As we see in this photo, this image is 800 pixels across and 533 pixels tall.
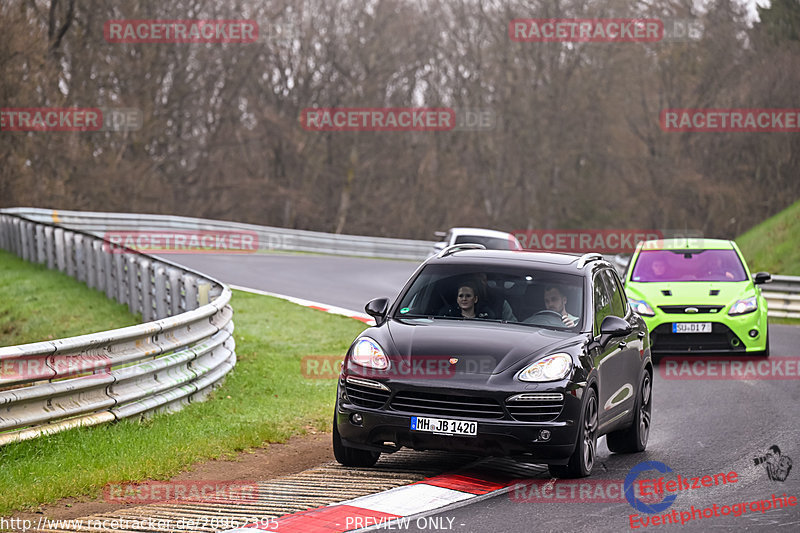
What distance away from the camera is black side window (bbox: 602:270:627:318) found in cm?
999

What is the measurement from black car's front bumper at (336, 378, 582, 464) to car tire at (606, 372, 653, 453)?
1.99 m

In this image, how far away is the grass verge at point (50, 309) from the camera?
63.5 ft

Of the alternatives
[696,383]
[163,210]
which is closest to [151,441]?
[696,383]

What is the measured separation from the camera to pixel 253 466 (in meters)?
9.09

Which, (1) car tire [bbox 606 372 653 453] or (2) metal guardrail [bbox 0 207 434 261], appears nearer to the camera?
(1) car tire [bbox 606 372 653 453]

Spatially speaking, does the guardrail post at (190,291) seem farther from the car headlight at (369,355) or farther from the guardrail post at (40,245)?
the guardrail post at (40,245)

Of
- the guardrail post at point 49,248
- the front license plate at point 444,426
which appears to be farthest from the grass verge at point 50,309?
the front license plate at point 444,426

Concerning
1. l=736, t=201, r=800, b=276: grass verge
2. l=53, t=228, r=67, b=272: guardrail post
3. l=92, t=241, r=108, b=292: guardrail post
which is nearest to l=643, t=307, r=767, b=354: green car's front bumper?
l=92, t=241, r=108, b=292: guardrail post

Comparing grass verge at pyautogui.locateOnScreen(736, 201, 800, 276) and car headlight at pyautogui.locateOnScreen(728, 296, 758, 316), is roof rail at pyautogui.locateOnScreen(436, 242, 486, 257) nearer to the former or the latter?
car headlight at pyautogui.locateOnScreen(728, 296, 758, 316)

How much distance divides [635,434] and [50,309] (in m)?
13.7

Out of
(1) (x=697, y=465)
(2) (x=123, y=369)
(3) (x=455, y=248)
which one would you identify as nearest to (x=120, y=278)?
(2) (x=123, y=369)

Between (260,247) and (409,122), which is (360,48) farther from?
(260,247)

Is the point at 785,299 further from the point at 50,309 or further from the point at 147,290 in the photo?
the point at 50,309

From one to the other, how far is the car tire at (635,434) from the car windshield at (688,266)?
6637 mm
